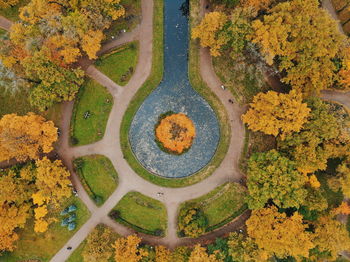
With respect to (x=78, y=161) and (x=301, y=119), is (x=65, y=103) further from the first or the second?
(x=301, y=119)

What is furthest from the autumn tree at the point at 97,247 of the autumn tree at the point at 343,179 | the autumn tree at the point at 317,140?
the autumn tree at the point at 343,179

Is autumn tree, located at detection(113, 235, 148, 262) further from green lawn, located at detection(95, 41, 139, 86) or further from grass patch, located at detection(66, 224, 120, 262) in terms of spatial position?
green lawn, located at detection(95, 41, 139, 86)

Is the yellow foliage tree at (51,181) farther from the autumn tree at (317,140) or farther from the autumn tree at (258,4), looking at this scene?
the autumn tree at (258,4)

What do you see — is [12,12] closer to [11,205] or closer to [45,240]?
[11,205]

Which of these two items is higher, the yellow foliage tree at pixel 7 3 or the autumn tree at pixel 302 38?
the autumn tree at pixel 302 38

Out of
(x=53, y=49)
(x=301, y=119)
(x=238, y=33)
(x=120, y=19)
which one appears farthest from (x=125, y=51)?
(x=301, y=119)

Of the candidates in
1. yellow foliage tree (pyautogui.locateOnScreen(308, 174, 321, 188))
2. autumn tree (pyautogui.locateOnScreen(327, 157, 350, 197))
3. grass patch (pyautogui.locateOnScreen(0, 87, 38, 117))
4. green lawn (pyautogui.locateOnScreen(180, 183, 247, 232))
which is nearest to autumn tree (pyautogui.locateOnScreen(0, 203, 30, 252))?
grass patch (pyautogui.locateOnScreen(0, 87, 38, 117))

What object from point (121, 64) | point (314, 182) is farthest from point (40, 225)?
point (314, 182)
